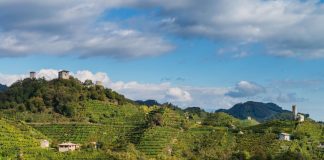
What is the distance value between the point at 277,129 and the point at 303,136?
217 inches

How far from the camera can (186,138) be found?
286 feet

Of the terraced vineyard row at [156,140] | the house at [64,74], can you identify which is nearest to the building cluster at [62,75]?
the house at [64,74]

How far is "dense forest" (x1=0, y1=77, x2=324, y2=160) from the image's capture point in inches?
2894

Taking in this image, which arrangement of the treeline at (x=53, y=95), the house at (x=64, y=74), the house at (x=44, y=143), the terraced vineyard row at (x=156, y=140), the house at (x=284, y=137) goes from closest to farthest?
the house at (x=44, y=143), the terraced vineyard row at (x=156, y=140), the house at (x=284, y=137), the treeline at (x=53, y=95), the house at (x=64, y=74)

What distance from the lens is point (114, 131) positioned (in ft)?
294

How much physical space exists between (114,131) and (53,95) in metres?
16.4

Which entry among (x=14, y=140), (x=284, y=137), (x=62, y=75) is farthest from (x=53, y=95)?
(x=284, y=137)

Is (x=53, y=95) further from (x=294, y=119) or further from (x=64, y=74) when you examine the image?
(x=294, y=119)

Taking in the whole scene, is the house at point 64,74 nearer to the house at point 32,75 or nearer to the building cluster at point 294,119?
the house at point 32,75

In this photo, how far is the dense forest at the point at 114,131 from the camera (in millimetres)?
73500

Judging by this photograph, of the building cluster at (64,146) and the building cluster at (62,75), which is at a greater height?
the building cluster at (62,75)

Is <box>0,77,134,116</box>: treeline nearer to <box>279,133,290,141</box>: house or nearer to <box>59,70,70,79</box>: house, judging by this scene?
<box>59,70,70,79</box>: house

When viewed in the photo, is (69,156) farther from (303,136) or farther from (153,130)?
(303,136)

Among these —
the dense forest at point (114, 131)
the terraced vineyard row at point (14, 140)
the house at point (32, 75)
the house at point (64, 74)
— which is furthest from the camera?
the house at point (32, 75)
